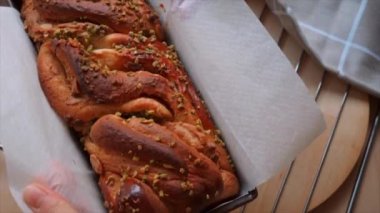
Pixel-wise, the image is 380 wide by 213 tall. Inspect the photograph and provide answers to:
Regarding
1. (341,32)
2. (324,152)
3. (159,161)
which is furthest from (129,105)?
(341,32)

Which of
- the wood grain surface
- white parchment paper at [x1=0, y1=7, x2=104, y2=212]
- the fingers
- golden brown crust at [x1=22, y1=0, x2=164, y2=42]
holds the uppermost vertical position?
golden brown crust at [x1=22, y1=0, x2=164, y2=42]

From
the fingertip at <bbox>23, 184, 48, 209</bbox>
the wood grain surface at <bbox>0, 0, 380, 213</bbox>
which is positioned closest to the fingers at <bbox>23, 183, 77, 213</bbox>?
the fingertip at <bbox>23, 184, 48, 209</bbox>

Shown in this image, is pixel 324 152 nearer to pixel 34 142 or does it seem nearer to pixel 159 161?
pixel 159 161

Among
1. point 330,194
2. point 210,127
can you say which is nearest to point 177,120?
point 210,127

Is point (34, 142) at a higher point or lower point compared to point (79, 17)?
lower

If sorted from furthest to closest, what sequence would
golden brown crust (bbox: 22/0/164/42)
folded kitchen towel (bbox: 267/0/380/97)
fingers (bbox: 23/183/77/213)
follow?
folded kitchen towel (bbox: 267/0/380/97)
golden brown crust (bbox: 22/0/164/42)
fingers (bbox: 23/183/77/213)

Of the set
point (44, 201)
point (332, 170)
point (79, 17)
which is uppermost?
point (79, 17)

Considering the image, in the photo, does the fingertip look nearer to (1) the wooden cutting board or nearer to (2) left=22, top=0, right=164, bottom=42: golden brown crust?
(2) left=22, top=0, right=164, bottom=42: golden brown crust
